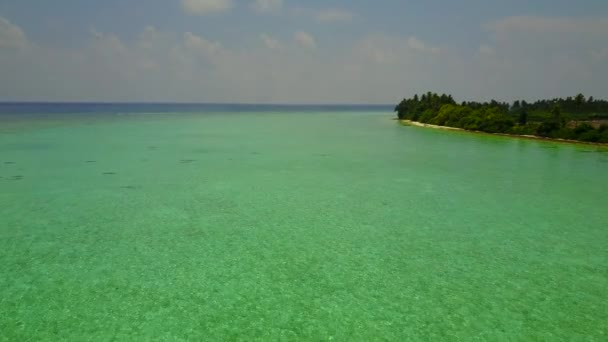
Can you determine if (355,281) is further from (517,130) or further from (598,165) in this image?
(517,130)

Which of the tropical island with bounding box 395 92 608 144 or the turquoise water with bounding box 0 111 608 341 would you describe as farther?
the tropical island with bounding box 395 92 608 144

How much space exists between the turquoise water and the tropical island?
2144 cm

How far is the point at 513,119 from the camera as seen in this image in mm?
48250

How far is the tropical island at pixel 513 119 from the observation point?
123 ft

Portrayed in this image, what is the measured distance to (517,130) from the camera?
43000 mm

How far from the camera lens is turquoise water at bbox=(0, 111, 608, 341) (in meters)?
6.58

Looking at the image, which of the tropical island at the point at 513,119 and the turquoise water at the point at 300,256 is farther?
the tropical island at the point at 513,119

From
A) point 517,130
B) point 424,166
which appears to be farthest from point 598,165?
point 517,130

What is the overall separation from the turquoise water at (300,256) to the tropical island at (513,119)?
21442 mm

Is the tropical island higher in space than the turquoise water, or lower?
higher

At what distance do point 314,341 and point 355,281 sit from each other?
2229 mm

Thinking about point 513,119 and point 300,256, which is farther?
point 513,119

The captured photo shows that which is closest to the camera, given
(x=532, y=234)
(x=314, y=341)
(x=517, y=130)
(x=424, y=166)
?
(x=314, y=341)

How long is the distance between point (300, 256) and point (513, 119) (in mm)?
46261
